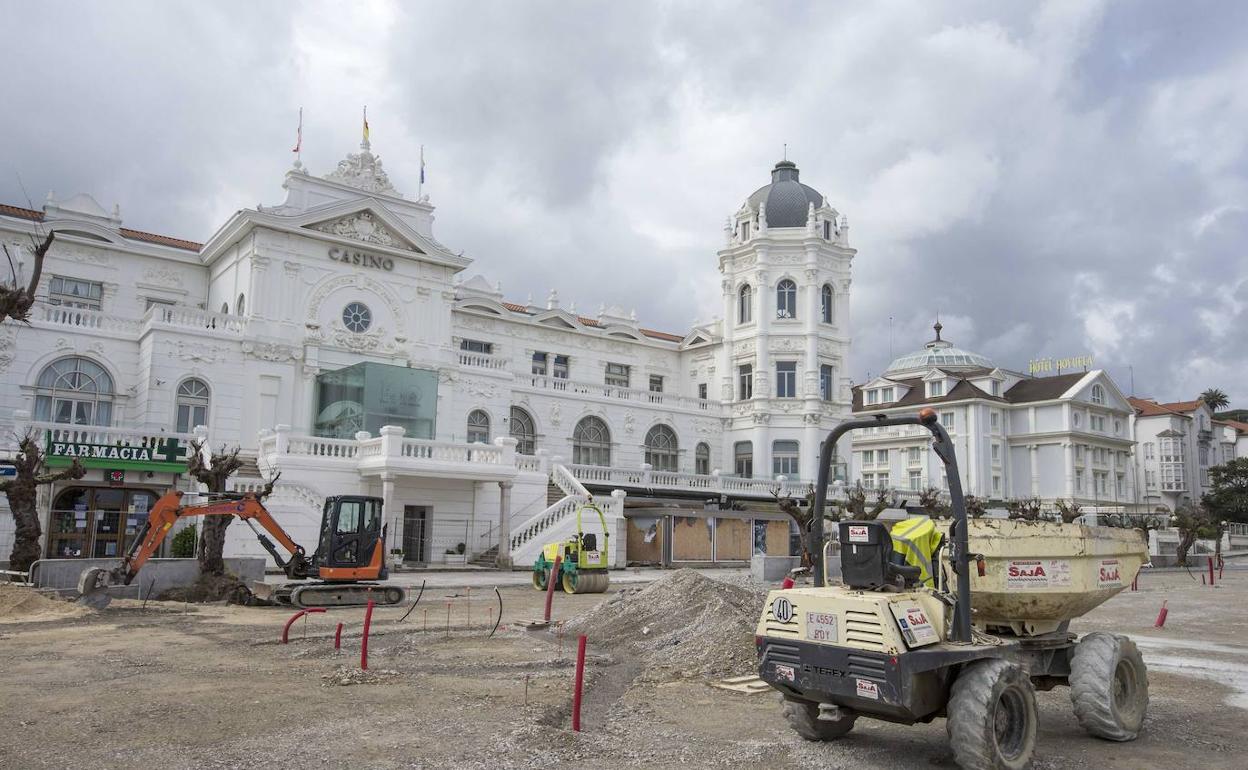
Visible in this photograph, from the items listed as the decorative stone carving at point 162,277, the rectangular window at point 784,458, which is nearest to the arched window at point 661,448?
the rectangular window at point 784,458

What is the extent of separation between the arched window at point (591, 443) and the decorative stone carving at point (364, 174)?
47.0 feet

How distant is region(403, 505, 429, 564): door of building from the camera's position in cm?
3284

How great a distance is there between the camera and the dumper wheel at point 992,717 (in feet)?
23.2

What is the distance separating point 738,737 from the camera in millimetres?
8883

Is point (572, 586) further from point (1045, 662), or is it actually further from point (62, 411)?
point (62, 411)

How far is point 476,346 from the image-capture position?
47531 millimetres

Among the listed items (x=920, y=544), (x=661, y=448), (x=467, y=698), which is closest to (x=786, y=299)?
(x=661, y=448)

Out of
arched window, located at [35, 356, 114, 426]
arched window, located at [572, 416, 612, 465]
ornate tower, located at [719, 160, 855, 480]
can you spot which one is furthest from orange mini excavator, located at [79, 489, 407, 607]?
ornate tower, located at [719, 160, 855, 480]

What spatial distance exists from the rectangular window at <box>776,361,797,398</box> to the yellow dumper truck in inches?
1624

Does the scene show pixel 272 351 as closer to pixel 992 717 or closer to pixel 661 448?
pixel 661 448

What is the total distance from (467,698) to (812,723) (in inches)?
163

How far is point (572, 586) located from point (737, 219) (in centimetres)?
3369

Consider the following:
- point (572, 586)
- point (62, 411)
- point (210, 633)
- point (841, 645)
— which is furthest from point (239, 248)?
point (841, 645)

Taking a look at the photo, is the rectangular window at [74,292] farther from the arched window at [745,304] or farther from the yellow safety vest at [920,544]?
the yellow safety vest at [920,544]
